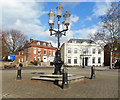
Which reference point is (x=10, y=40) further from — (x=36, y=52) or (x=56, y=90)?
(x=56, y=90)

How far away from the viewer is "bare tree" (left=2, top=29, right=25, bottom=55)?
36.7 metres

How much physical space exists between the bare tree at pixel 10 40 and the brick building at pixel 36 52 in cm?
336

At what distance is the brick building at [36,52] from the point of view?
43.5m

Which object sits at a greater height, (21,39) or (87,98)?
(21,39)

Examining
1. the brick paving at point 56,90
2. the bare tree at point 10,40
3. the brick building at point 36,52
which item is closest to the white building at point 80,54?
the brick building at point 36,52

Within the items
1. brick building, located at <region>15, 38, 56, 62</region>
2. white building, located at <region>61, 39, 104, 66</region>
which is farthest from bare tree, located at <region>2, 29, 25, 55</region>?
white building, located at <region>61, 39, 104, 66</region>

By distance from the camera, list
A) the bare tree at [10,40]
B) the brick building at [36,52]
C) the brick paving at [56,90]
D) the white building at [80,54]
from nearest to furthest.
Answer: the brick paving at [56,90]
the bare tree at [10,40]
the white building at [80,54]
the brick building at [36,52]

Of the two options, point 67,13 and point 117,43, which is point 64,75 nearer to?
point 67,13

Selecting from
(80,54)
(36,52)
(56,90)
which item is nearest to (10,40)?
(36,52)

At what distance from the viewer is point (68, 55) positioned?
4141 centimetres

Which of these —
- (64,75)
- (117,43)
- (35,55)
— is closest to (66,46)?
(35,55)

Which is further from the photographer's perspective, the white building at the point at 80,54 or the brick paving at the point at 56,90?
the white building at the point at 80,54

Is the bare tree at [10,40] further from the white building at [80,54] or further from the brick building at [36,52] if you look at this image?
the white building at [80,54]

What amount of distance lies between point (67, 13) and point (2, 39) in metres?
31.6
